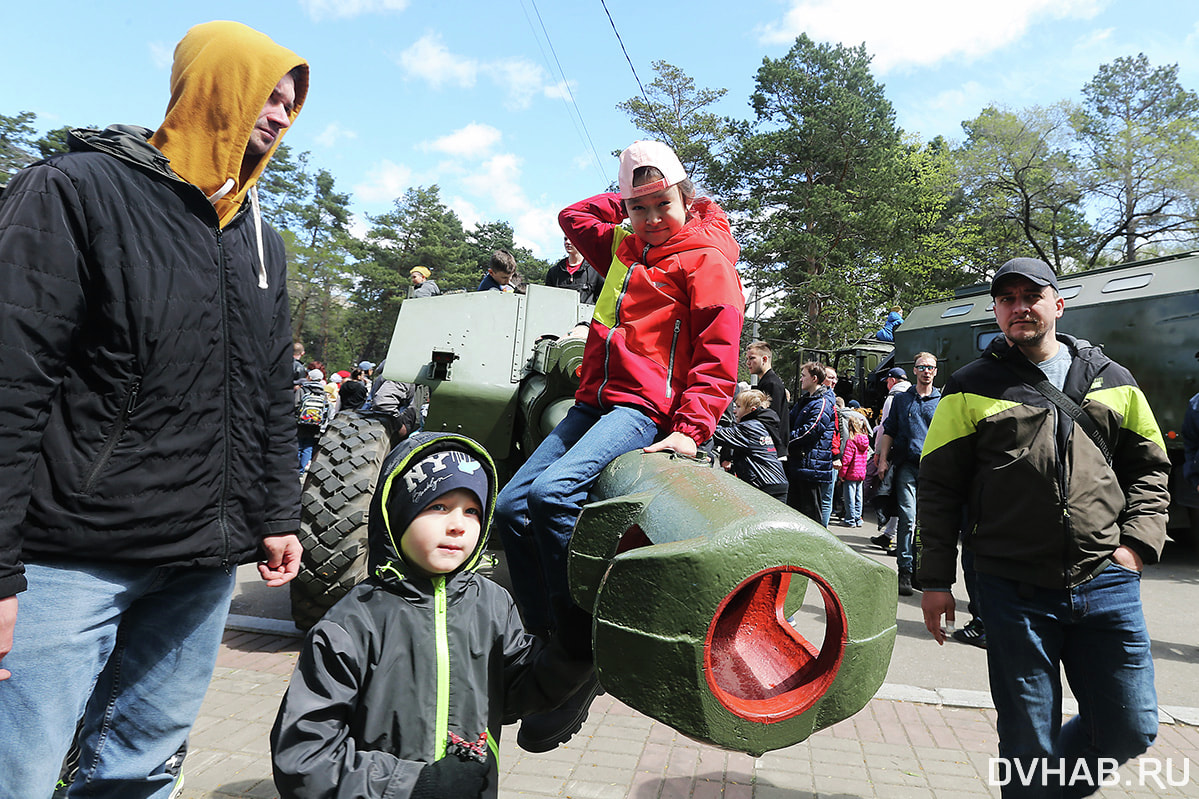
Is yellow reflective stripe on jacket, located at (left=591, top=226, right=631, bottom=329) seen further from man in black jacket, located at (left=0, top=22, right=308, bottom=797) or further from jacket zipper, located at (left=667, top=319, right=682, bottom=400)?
man in black jacket, located at (left=0, top=22, right=308, bottom=797)

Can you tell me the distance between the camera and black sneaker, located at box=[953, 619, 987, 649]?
521cm

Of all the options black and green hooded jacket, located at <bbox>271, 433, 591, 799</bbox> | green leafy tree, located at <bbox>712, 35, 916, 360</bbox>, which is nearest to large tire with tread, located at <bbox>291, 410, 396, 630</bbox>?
black and green hooded jacket, located at <bbox>271, 433, 591, 799</bbox>

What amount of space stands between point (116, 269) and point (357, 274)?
190ft

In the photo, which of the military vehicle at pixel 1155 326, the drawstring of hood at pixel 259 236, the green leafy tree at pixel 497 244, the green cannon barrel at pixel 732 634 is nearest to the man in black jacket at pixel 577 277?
the drawstring of hood at pixel 259 236

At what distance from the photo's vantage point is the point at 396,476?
1786 mm

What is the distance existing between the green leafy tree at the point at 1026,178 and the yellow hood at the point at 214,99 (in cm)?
3109

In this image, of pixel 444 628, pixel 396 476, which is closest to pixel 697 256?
pixel 396 476

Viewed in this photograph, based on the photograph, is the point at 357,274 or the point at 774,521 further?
the point at 357,274

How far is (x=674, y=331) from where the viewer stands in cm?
197

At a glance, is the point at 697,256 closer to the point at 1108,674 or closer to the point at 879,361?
the point at 1108,674

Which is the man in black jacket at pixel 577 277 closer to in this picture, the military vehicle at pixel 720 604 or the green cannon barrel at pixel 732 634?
the military vehicle at pixel 720 604

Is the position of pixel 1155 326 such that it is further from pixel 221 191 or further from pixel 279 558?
pixel 221 191

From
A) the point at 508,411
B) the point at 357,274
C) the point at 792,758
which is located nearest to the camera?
the point at 792,758

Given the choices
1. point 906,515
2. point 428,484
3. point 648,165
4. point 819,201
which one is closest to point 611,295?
point 648,165
